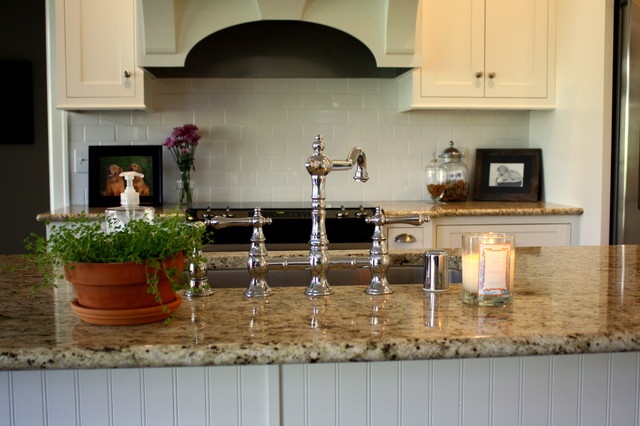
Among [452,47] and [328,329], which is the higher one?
[452,47]

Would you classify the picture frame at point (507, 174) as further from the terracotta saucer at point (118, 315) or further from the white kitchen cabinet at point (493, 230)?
the terracotta saucer at point (118, 315)

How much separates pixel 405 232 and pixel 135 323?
2450 millimetres

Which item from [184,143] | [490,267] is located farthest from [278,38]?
[490,267]

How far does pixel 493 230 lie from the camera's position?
3656mm

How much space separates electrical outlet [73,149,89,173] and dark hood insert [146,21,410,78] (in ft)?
1.97

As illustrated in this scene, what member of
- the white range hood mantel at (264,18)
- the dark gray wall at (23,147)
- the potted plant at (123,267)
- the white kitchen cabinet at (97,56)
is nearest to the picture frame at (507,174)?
the white range hood mantel at (264,18)

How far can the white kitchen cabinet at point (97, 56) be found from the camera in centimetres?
361

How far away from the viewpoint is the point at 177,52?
359 cm

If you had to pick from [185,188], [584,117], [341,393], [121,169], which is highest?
[584,117]

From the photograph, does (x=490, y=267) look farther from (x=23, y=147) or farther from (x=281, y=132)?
(x=23, y=147)

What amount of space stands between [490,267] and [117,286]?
2.19 ft

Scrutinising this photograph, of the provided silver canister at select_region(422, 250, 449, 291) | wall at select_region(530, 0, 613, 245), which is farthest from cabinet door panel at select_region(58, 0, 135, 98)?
silver canister at select_region(422, 250, 449, 291)

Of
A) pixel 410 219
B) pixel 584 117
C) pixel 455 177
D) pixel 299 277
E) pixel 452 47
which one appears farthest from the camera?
pixel 455 177

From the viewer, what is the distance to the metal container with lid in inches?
158
